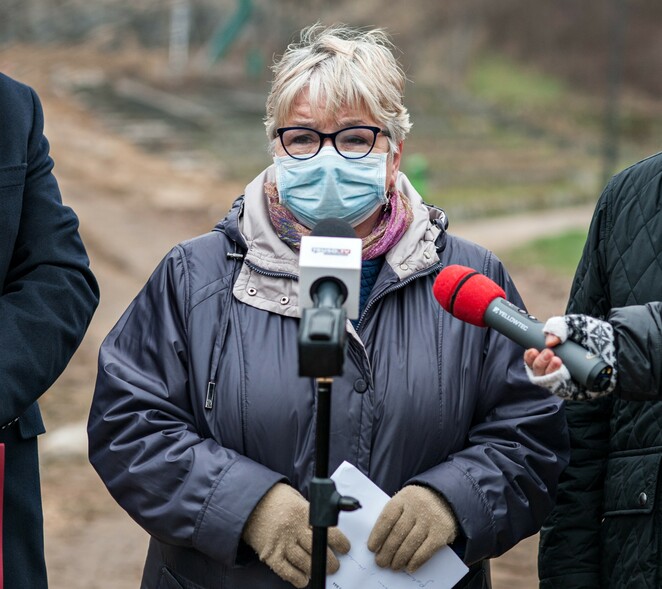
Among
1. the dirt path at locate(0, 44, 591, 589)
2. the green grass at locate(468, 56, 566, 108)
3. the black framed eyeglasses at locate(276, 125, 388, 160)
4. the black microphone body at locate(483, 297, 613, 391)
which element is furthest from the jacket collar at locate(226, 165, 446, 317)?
the green grass at locate(468, 56, 566, 108)

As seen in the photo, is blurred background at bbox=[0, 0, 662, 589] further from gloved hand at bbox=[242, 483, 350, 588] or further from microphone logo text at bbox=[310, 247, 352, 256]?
gloved hand at bbox=[242, 483, 350, 588]

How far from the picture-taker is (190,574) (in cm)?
288

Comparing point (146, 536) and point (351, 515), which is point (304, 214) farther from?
point (146, 536)

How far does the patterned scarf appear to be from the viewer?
9.66 ft

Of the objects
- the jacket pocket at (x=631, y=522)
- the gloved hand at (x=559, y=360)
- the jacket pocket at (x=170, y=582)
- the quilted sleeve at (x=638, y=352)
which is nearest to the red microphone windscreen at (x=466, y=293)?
the gloved hand at (x=559, y=360)

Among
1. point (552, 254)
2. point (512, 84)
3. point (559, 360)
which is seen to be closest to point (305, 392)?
point (559, 360)

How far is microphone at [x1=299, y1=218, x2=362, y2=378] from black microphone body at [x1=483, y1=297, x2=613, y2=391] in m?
0.29

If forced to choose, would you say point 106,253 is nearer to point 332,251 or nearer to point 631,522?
point 631,522

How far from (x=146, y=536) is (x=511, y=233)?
12989 mm

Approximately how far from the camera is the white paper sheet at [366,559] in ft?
9.00

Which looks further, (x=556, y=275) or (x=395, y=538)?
(x=556, y=275)

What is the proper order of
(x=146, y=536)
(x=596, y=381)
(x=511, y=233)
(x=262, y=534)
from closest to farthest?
(x=596, y=381) → (x=262, y=534) → (x=146, y=536) → (x=511, y=233)

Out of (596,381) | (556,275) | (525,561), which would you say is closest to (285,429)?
(596,381)

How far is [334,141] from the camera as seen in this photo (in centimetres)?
292
